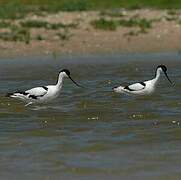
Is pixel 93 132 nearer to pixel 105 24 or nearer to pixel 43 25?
pixel 43 25

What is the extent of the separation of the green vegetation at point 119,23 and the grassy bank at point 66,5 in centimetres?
319

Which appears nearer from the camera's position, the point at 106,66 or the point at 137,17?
the point at 106,66

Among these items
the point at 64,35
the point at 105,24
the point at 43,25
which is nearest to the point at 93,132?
the point at 64,35

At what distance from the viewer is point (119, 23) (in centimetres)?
2888

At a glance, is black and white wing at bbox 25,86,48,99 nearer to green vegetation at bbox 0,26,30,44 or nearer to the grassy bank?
green vegetation at bbox 0,26,30,44

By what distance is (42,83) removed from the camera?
18.7 meters

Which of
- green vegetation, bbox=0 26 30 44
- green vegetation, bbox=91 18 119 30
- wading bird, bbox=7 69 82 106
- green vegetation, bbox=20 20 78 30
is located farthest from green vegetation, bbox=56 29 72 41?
wading bird, bbox=7 69 82 106

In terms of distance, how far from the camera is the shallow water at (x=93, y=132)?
908 cm

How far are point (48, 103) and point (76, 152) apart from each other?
5.31 metres

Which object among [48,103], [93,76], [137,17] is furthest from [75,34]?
[48,103]

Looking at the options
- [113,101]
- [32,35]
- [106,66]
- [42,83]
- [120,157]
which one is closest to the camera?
[120,157]

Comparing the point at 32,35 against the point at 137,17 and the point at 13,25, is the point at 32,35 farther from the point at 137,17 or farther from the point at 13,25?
the point at 137,17

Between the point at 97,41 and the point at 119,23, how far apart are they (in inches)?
108

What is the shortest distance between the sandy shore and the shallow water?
5.42 meters
